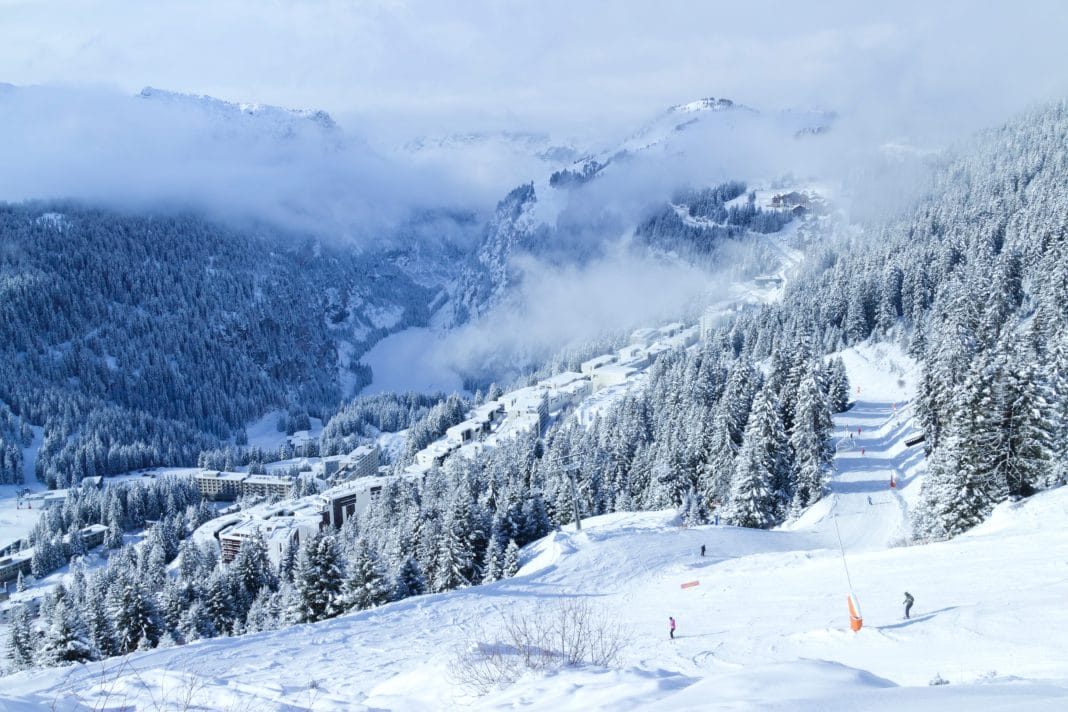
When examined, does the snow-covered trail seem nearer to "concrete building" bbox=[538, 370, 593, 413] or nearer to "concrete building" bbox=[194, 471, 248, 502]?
"concrete building" bbox=[538, 370, 593, 413]

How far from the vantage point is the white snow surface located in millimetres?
7051

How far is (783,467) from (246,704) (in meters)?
35.9

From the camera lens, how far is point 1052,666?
9422 millimetres

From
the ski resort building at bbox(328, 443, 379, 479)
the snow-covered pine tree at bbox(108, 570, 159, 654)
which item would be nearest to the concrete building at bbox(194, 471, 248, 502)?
the ski resort building at bbox(328, 443, 379, 479)

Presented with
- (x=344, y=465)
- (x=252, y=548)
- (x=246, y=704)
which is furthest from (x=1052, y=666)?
(x=344, y=465)

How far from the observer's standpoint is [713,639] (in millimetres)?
16109

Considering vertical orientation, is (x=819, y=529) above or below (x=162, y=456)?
above

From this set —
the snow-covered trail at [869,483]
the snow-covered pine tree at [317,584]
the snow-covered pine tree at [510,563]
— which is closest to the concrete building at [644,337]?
the snow-covered trail at [869,483]

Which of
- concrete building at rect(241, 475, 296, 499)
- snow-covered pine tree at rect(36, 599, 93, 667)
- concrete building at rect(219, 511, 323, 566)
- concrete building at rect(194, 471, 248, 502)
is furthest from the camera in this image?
concrete building at rect(194, 471, 248, 502)

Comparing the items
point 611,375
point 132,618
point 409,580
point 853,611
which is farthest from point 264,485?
point 853,611

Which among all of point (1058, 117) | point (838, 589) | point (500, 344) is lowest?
point (500, 344)

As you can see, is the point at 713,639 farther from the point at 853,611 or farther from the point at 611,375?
the point at 611,375

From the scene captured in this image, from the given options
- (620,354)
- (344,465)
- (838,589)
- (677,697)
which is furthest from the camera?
(620,354)

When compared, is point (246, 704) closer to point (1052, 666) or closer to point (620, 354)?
point (1052, 666)
